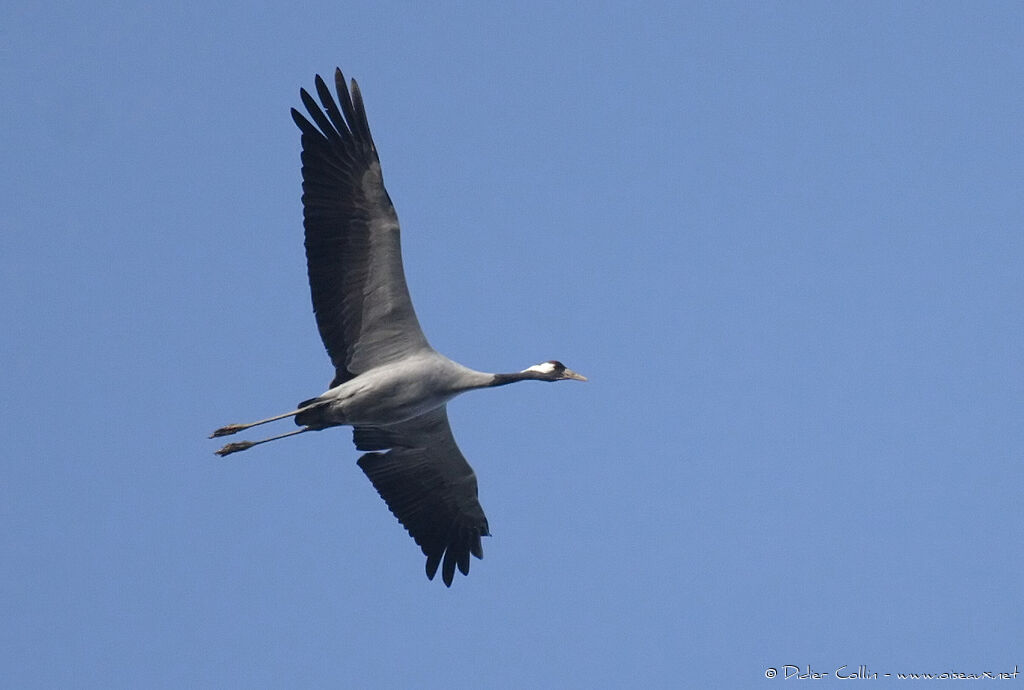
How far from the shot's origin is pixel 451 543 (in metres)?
23.3

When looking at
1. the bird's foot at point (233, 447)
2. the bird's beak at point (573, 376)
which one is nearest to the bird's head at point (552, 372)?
the bird's beak at point (573, 376)

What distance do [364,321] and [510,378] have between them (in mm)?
2364

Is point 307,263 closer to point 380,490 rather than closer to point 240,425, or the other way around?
point 240,425

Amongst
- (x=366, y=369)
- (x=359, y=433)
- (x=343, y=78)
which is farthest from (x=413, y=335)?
(x=343, y=78)

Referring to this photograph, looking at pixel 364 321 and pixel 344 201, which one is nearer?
pixel 344 201

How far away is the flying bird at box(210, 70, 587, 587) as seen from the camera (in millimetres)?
20078

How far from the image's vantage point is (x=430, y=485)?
75.2 ft

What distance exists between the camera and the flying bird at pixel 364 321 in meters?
20.1

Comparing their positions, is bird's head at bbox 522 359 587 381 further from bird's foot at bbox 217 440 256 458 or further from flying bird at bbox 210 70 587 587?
bird's foot at bbox 217 440 256 458

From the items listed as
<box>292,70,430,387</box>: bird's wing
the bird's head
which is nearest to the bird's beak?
the bird's head

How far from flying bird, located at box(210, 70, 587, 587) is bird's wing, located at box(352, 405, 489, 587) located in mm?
26

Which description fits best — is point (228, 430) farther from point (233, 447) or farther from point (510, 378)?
point (510, 378)

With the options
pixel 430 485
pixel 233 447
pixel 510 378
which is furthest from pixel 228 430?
pixel 510 378

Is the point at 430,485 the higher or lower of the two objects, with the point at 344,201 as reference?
lower
